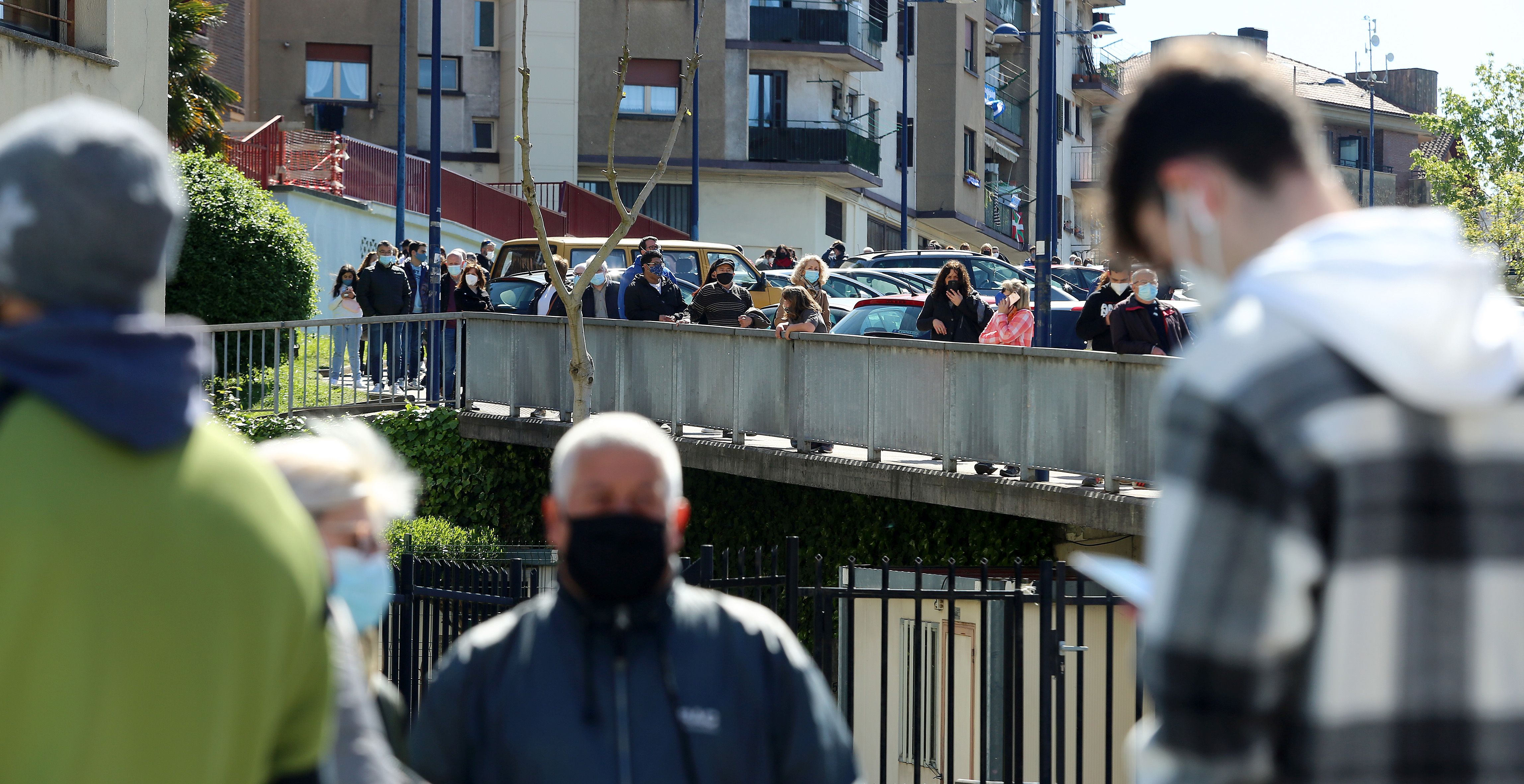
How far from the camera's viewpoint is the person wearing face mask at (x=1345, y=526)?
6.56 ft

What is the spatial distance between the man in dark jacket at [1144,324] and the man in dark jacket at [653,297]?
599 cm

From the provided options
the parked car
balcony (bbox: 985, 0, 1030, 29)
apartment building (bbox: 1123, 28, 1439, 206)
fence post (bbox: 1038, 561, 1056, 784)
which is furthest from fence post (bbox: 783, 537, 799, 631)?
apartment building (bbox: 1123, 28, 1439, 206)

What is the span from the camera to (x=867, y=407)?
14.7 meters

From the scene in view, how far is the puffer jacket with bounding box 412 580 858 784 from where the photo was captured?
309 centimetres

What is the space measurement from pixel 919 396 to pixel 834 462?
1034mm

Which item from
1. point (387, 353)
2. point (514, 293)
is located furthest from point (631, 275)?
point (514, 293)

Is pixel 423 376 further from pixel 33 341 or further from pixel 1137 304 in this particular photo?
pixel 33 341

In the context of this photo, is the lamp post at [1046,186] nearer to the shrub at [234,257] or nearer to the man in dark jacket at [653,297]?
the man in dark jacket at [653,297]

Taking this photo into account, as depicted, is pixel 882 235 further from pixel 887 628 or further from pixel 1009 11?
pixel 887 628

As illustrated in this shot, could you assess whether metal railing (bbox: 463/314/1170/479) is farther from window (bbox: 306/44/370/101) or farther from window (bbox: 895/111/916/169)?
window (bbox: 895/111/916/169)

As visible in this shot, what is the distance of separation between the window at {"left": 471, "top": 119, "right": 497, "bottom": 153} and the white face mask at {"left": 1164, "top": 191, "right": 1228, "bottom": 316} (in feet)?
152

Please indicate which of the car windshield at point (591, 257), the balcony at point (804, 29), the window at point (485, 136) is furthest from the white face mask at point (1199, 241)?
the balcony at point (804, 29)

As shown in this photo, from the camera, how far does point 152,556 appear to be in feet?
6.93

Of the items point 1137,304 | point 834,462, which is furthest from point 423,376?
point 1137,304
